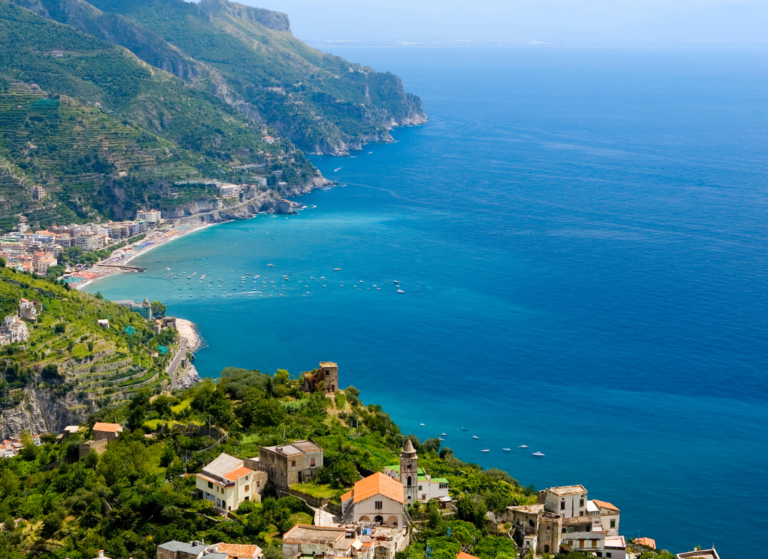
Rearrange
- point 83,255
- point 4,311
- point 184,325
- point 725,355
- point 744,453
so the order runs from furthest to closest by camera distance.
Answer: point 83,255 → point 184,325 → point 725,355 → point 4,311 → point 744,453

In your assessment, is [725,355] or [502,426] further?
[725,355]

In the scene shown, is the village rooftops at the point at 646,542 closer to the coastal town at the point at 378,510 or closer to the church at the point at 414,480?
the coastal town at the point at 378,510

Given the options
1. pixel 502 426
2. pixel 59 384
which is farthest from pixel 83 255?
pixel 502 426

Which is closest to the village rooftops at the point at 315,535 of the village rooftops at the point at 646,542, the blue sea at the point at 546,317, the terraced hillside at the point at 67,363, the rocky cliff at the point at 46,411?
the village rooftops at the point at 646,542

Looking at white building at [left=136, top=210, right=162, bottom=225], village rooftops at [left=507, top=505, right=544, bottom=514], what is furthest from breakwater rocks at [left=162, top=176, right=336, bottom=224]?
village rooftops at [left=507, top=505, right=544, bottom=514]

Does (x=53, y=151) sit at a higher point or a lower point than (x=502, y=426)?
higher

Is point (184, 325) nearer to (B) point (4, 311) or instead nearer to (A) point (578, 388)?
(B) point (4, 311)

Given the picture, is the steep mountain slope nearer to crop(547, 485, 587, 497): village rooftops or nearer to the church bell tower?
the church bell tower
